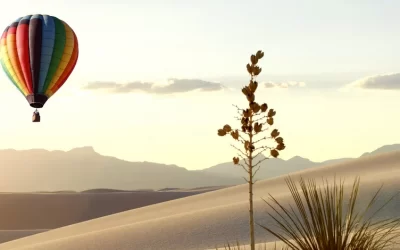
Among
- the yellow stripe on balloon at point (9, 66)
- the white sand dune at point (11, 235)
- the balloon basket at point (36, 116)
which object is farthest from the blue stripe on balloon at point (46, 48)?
the white sand dune at point (11, 235)

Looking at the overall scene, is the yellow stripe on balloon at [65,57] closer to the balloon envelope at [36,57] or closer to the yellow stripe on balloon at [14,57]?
the balloon envelope at [36,57]

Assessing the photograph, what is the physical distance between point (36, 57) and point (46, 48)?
0.57 meters

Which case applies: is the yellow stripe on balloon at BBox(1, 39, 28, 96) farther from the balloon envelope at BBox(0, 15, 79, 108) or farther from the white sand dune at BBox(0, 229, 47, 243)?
the white sand dune at BBox(0, 229, 47, 243)

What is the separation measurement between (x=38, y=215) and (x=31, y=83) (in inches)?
1967

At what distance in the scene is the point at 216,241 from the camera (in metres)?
25.0

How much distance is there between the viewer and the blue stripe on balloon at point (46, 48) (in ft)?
103

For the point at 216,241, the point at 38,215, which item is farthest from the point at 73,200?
the point at 216,241

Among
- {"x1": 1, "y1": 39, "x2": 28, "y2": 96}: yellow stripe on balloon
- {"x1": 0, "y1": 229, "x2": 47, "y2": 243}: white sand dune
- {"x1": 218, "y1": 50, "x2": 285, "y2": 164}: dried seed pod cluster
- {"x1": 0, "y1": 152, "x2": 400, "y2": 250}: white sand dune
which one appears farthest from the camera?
{"x1": 0, "y1": 229, "x2": 47, "y2": 243}: white sand dune

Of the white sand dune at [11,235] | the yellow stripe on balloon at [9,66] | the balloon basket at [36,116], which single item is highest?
the yellow stripe on balloon at [9,66]

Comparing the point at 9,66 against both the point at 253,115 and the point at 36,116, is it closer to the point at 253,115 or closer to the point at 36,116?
the point at 36,116

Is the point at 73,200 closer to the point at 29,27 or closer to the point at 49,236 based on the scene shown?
the point at 49,236

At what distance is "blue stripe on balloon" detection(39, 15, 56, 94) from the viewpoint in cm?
3131

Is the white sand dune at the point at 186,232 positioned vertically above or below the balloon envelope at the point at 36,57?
below

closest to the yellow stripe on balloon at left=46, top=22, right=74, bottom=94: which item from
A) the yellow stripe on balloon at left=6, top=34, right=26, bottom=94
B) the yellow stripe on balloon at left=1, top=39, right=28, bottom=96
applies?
the yellow stripe on balloon at left=1, top=39, right=28, bottom=96
